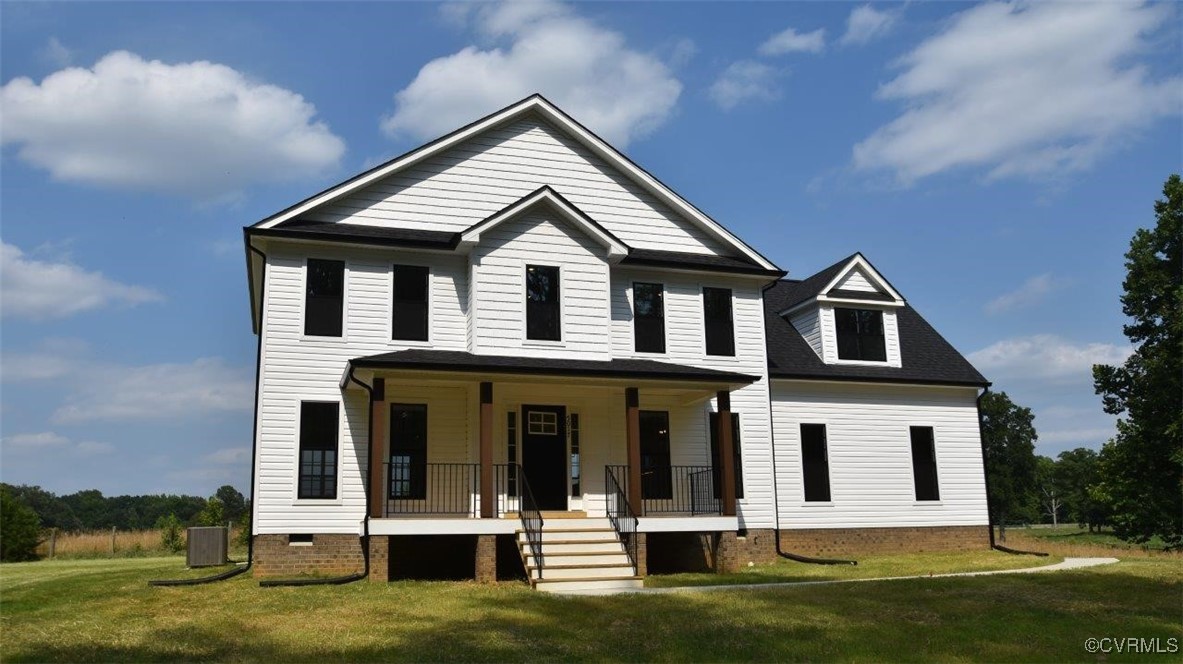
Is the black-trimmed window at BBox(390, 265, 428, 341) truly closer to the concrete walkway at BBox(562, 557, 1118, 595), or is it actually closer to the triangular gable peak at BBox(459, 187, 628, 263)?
the triangular gable peak at BBox(459, 187, 628, 263)

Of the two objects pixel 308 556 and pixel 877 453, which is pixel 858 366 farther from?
pixel 308 556

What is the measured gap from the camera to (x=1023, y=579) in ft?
50.5

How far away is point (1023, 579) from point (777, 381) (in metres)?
8.09

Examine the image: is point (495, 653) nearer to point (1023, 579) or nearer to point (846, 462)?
point (1023, 579)

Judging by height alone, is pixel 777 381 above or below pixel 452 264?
below

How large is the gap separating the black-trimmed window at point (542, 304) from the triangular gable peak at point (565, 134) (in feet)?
11.2

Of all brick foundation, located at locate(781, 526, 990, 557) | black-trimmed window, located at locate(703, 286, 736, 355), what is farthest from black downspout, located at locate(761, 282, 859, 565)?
black-trimmed window, located at locate(703, 286, 736, 355)

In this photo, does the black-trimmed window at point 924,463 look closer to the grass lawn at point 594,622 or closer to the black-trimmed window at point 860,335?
the black-trimmed window at point 860,335

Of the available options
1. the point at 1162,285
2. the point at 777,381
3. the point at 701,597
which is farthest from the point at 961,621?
the point at 1162,285

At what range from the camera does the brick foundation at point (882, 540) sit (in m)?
21.9

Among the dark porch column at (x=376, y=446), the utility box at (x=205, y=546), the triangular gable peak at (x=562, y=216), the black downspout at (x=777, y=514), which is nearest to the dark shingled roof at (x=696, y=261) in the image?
the triangular gable peak at (x=562, y=216)

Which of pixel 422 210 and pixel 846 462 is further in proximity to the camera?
pixel 846 462

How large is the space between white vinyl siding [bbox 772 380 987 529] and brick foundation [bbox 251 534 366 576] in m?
9.88

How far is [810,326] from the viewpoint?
24375 mm
